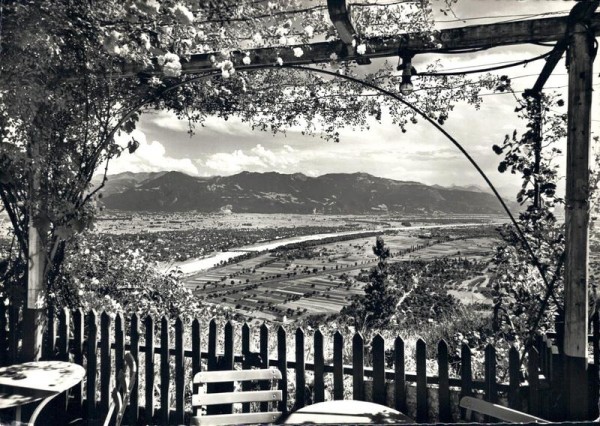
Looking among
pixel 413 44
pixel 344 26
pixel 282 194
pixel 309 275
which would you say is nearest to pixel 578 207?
pixel 413 44

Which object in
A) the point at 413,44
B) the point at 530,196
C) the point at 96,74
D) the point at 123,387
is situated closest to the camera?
the point at 123,387

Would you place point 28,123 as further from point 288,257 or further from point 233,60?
point 288,257

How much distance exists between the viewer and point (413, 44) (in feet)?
10.1

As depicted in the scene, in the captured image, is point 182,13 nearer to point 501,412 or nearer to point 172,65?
point 172,65

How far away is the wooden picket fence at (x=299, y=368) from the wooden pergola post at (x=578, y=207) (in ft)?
0.59

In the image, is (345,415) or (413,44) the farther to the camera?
(413,44)

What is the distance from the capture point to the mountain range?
5.71 meters

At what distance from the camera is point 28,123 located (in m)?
3.16

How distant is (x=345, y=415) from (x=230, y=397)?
743mm

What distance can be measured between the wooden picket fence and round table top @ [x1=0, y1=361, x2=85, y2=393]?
1.82 feet

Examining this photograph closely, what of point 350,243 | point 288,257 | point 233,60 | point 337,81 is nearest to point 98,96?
point 233,60

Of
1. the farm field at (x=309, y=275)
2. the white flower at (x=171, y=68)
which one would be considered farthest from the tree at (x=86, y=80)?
the farm field at (x=309, y=275)

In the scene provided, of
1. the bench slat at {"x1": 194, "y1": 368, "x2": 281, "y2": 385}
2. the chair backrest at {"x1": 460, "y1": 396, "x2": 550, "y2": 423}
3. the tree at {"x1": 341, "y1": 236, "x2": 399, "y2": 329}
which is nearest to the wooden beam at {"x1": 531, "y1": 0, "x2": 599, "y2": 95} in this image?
the chair backrest at {"x1": 460, "y1": 396, "x2": 550, "y2": 423}

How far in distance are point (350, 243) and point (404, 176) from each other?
1.16 m
